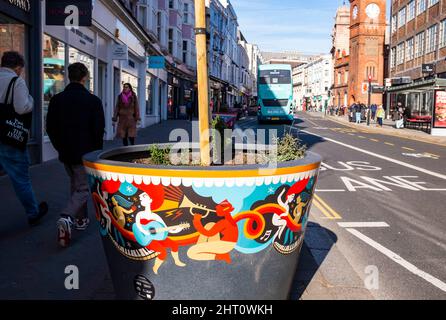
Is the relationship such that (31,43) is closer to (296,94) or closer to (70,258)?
(70,258)

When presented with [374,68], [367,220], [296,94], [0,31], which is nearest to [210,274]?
[367,220]

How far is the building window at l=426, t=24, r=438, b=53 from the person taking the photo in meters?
40.9

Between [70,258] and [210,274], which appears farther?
[70,258]

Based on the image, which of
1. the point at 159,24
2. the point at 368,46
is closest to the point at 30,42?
the point at 159,24

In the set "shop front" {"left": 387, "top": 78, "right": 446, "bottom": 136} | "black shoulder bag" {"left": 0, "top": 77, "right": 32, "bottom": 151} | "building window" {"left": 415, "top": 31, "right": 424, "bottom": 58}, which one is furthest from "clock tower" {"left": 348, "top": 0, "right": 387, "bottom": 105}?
"black shoulder bag" {"left": 0, "top": 77, "right": 32, "bottom": 151}

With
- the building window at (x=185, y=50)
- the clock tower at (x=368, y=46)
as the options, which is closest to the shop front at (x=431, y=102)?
the building window at (x=185, y=50)

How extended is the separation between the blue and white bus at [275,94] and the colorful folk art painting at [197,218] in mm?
33819

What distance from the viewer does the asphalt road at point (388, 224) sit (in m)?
4.17

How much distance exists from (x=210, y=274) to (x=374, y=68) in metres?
71.3

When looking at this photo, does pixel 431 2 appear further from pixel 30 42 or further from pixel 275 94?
pixel 30 42

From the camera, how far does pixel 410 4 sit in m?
48.7

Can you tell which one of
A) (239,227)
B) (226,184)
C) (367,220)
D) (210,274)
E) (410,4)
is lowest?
(367,220)

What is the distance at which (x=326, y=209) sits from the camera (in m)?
7.19

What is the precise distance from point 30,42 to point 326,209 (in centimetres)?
738
